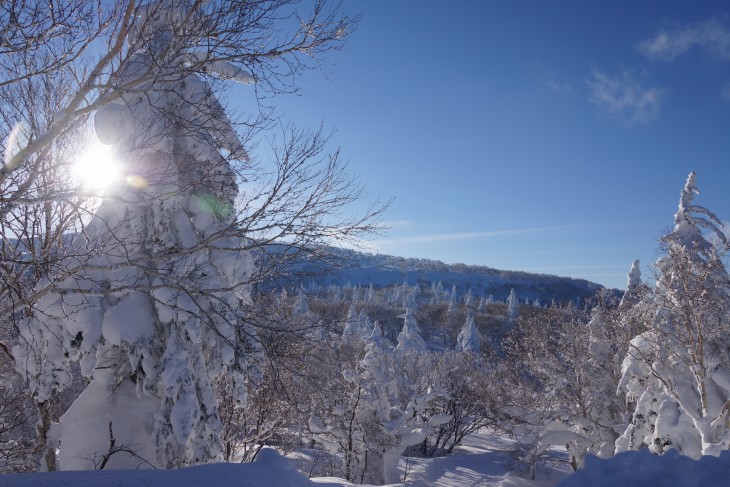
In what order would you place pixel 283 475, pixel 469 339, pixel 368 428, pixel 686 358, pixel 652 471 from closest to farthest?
1. pixel 652 471
2. pixel 283 475
3. pixel 686 358
4. pixel 368 428
5. pixel 469 339

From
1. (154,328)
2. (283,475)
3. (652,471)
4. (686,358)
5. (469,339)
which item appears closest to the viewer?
(652,471)

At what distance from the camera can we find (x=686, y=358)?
38.0 feet

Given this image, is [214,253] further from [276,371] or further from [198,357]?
[276,371]

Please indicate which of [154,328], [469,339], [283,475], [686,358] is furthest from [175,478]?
[469,339]

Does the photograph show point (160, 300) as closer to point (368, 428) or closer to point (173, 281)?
point (173, 281)

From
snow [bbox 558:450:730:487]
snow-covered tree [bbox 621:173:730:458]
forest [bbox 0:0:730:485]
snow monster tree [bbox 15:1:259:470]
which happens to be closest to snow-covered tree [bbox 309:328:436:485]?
forest [bbox 0:0:730:485]

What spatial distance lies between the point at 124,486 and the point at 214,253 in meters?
4.21

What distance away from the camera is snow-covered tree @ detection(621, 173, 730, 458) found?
35.1 feet

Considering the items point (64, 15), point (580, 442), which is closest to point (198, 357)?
point (64, 15)

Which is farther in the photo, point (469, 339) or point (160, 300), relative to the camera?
point (469, 339)

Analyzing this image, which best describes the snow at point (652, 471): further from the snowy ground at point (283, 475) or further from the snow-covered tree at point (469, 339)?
the snow-covered tree at point (469, 339)

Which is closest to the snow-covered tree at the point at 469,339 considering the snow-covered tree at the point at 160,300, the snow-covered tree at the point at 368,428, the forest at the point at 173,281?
the snow-covered tree at the point at 368,428

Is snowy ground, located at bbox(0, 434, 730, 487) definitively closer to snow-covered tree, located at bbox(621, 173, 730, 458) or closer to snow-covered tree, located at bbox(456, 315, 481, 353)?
snow-covered tree, located at bbox(621, 173, 730, 458)

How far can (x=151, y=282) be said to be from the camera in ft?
22.4
